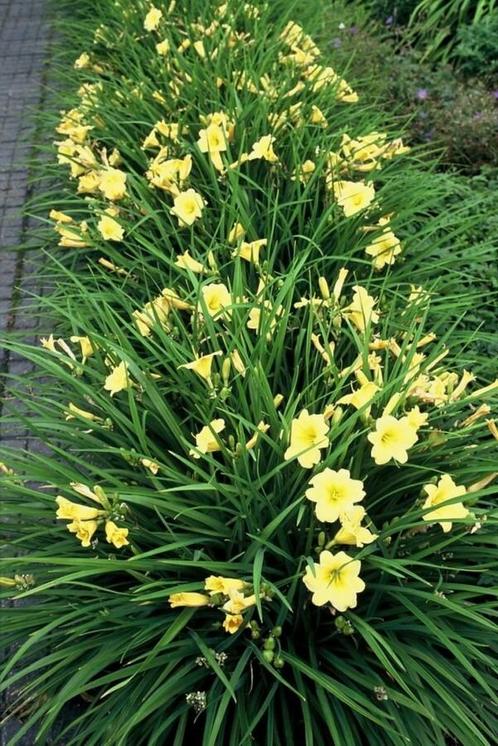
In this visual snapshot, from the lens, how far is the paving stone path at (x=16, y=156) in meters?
3.02

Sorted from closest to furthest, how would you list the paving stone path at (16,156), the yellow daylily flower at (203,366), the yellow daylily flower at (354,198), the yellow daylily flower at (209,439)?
the yellow daylily flower at (209,439) → the yellow daylily flower at (203,366) → the yellow daylily flower at (354,198) → the paving stone path at (16,156)

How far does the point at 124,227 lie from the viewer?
8.61ft

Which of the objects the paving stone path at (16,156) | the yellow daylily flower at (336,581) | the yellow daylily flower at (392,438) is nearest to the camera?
the yellow daylily flower at (336,581)

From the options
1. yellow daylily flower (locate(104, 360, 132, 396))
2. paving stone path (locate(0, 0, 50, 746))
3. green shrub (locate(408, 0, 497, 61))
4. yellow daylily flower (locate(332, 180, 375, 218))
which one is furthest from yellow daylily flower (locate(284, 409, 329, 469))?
green shrub (locate(408, 0, 497, 61))

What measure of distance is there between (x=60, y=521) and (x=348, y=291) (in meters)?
1.13

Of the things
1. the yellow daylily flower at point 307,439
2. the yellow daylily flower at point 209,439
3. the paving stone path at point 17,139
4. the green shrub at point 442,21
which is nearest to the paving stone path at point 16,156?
the paving stone path at point 17,139

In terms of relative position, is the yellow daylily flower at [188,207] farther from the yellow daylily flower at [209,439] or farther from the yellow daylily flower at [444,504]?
the yellow daylily flower at [444,504]

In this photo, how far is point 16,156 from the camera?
4512 millimetres

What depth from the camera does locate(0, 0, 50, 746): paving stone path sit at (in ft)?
9.91

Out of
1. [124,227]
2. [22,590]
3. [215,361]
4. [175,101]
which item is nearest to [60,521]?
[22,590]

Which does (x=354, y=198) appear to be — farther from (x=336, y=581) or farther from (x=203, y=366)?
(x=336, y=581)

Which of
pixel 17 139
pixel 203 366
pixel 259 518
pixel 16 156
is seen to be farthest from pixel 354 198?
pixel 17 139

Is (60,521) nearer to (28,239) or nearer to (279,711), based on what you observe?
(279,711)

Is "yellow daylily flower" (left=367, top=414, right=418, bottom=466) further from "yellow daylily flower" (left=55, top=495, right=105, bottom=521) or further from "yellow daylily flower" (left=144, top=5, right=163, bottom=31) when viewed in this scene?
"yellow daylily flower" (left=144, top=5, right=163, bottom=31)
